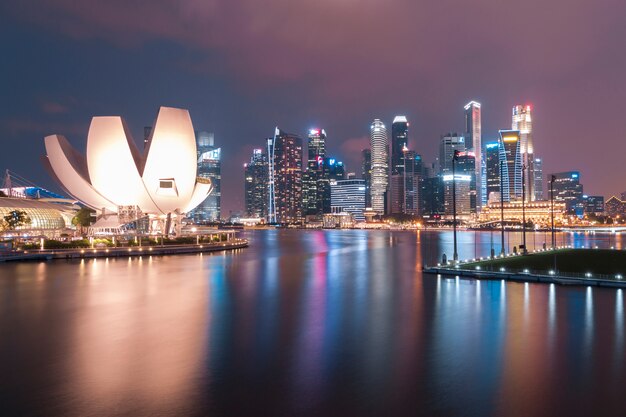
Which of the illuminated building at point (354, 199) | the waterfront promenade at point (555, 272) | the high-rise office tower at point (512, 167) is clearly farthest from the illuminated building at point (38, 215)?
the illuminated building at point (354, 199)

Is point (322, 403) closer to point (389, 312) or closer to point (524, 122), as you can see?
point (389, 312)

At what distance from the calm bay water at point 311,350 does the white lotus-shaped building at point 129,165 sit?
70.3ft

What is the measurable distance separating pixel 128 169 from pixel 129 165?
350 millimetres

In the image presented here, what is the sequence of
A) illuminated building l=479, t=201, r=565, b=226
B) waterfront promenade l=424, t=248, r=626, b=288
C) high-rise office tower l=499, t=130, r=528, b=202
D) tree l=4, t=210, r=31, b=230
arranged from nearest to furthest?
waterfront promenade l=424, t=248, r=626, b=288
tree l=4, t=210, r=31, b=230
illuminated building l=479, t=201, r=565, b=226
high-rise office tower l=499, t=130, r=528, b=202

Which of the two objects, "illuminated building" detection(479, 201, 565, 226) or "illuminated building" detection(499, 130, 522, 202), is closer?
"illuminated building" detection(479, 201, 565, 226)

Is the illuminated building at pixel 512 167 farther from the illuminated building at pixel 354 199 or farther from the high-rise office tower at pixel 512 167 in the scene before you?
the illuminated building at pixel 354 199

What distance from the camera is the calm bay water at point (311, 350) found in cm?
643

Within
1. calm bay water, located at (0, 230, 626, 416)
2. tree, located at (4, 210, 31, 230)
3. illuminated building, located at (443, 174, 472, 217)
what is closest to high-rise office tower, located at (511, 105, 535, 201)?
illuminated building, located at (443, 174, 472, 217)

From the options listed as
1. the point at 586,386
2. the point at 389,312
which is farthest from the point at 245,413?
the point at 389,312

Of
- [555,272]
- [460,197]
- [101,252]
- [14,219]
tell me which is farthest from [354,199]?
[555,272]

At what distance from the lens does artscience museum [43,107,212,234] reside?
3719 centimetres

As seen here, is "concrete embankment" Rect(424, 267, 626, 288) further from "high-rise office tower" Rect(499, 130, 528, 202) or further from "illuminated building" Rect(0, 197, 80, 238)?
"high-rise office tower" Rect(499, 130, 528, 202)

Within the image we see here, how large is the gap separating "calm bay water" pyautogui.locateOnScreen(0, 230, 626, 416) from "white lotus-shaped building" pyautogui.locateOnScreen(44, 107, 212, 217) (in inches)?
843

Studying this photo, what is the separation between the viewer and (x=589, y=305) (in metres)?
13.3
